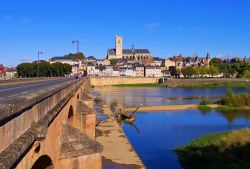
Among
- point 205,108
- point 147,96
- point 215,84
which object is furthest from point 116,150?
point 215,84

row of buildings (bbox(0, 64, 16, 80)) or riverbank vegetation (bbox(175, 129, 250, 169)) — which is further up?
row of buildings (bbox(0, 64, 16, 80))

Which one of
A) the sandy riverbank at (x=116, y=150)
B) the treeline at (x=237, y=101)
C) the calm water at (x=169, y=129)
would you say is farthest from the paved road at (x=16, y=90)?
the treeline at (x=237, y=101)

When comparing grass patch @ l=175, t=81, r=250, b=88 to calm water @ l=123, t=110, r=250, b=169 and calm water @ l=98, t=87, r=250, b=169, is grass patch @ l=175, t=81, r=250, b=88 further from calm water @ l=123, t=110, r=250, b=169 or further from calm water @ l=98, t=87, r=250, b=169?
calm water @ l=123, t=110, r=250, b=169

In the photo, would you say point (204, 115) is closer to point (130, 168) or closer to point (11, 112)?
point (130, 168)

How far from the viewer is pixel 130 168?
80.7 feet

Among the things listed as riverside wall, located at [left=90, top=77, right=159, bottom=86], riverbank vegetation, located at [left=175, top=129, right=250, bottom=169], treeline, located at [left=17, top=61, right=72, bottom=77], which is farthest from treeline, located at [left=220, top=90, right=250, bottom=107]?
riverside wall, located at [left=90, top=77, right=159, bottom=86]

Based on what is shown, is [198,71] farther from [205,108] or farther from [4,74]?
[205,108]

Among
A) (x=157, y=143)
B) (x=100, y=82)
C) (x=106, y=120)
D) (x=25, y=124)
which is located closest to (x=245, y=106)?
(x=106, y=120)

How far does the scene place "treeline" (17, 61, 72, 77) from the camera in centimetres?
11686

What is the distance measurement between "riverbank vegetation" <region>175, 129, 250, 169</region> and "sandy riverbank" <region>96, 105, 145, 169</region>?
3.41 m

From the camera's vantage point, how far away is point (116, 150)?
29844mm

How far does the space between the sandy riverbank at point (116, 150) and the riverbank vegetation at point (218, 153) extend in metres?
3.41

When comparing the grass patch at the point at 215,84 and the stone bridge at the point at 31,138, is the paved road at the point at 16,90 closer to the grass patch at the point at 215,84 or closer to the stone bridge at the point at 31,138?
the stone bridge at the point at 31,138

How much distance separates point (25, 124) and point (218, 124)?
42011 mm
